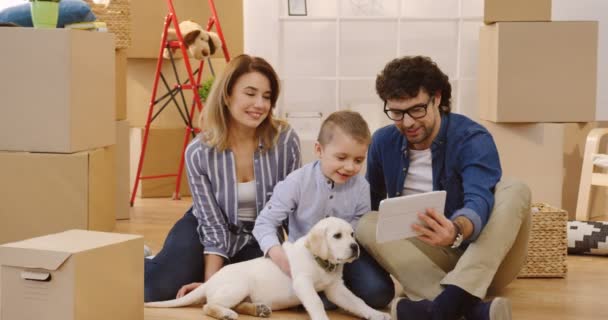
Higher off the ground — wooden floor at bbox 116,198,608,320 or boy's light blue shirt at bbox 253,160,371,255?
boy's light blue shirt at bbox 253,160,371,255

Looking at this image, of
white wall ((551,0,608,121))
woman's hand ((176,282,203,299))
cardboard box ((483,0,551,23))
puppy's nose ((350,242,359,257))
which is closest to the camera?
puppy's nose ((350,242,359,257))

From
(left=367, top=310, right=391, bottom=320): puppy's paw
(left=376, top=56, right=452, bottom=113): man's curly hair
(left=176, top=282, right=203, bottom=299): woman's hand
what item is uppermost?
(left=376, top=56, right=452, bottom=113): man's curly hair

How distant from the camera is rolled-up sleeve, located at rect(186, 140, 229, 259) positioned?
260cm

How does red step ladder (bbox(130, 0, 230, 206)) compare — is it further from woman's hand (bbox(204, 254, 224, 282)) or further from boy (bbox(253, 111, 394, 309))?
boy (bbox(253, 111, 394, 309))

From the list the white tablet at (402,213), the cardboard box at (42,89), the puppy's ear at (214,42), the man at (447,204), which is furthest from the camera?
the puppy's ear at (214,42)

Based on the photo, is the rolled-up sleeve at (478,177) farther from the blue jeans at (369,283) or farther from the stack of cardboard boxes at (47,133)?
the stack of cardboard boxes at (47,133)

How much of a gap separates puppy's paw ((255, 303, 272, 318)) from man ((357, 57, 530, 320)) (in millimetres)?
319

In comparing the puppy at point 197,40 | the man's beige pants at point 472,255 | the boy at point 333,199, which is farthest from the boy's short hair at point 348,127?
the puppy at point 197,40

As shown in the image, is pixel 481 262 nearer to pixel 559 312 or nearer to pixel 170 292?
pixel 559 312

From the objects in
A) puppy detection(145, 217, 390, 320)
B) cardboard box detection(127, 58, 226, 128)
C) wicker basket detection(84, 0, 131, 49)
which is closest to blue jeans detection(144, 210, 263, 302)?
puppy detection(145, 217, 390, 320)

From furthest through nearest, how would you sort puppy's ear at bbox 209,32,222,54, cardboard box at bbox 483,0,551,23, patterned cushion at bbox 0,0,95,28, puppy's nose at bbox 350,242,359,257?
1. puppy's ear at bbox 209,32,222,54
2. cardboard box at bbox 483,0,551,23
3. patterned cushion at bbox 0,0,95,28
4. puppy's nose at bbox 350,242,359,257

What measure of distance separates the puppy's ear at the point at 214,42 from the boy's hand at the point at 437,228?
261 centimetres

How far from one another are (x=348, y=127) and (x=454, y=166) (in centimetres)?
31

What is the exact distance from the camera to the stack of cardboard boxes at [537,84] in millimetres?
3480
